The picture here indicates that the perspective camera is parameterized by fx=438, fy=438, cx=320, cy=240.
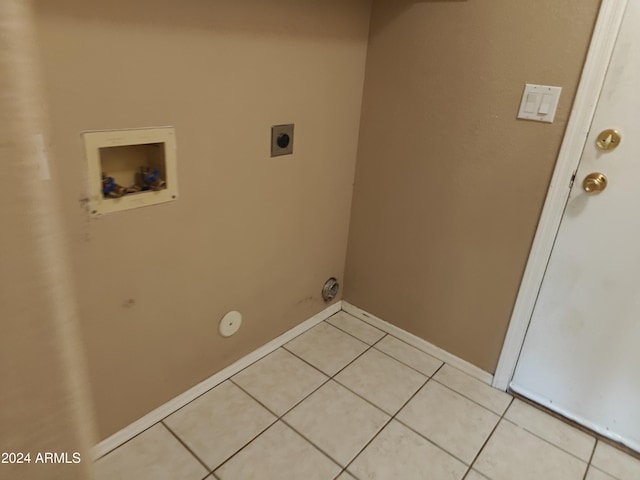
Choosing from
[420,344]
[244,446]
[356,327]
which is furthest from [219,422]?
[420,344]

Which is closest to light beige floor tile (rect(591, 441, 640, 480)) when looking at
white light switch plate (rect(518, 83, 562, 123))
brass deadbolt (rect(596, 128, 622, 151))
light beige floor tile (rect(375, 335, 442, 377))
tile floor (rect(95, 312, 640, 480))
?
tile floor (rect(95, 312, 640, 480))

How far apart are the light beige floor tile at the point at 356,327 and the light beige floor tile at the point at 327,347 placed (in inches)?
1.4

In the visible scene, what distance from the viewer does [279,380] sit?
1848 millimetres

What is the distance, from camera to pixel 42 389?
0.45 m

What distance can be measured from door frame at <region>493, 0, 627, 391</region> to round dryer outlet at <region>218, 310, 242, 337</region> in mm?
1111

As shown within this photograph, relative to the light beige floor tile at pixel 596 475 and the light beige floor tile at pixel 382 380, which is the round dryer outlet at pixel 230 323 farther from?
the light beige floor tile at pixel 596 475

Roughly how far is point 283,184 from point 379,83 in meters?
0.62

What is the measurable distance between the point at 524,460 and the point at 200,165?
1.52 m

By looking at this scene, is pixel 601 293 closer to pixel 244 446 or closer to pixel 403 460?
pixel 403 460

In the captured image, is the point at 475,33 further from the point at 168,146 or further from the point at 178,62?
the point at 168,146

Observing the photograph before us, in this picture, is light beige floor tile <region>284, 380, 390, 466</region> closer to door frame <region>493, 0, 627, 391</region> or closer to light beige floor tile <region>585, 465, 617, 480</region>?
door frame <region>493, 0, 627, 391</region>

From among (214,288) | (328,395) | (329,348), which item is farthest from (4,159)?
(329,348)

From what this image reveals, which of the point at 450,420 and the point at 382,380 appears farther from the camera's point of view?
the point at 382,380

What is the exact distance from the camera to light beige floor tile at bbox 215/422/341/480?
1441 mm
